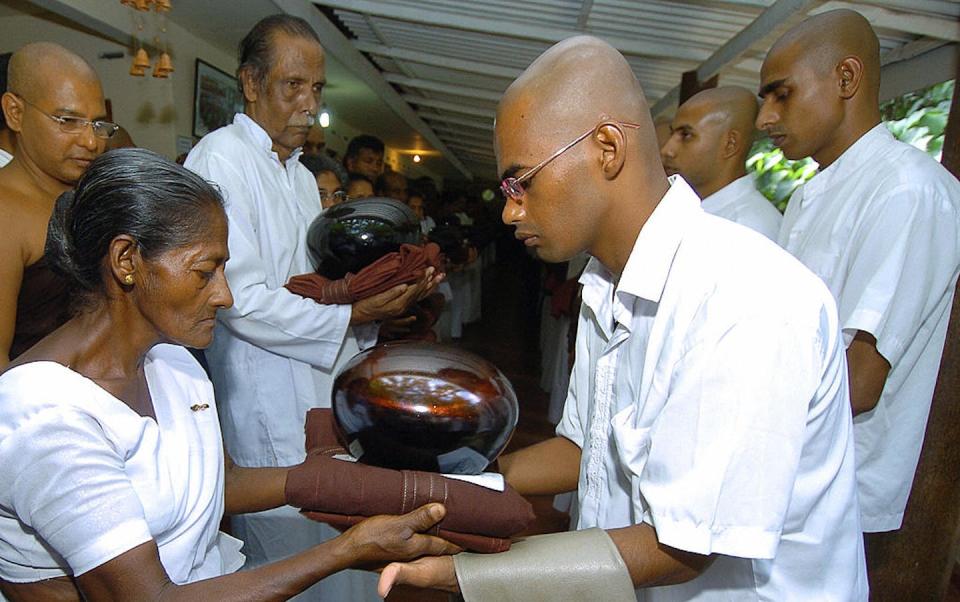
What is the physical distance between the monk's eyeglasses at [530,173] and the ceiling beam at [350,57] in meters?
4.52

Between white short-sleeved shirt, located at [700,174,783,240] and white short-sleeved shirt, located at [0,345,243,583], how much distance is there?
6.58 ft

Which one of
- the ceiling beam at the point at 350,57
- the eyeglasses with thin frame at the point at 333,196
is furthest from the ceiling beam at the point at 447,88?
the eyeglasses with thin frame at the point at 333,196

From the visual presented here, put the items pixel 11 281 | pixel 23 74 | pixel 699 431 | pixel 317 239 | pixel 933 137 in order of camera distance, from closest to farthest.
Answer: pixel 699 431 → pixel 11 281 → pixel 23 74 → pixel 317 239 → pixel 933 137

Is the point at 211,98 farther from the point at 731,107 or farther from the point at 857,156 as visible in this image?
the point at 857,156

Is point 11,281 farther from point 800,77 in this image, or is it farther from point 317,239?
point 800,77

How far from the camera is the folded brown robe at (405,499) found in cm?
102

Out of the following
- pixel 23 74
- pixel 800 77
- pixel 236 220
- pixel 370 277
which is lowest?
pixel 370 277

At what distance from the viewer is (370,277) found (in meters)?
2.00

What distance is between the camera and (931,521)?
7.15ft

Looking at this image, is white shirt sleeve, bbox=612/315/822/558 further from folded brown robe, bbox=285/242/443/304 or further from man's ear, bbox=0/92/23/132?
man's ear, bbox=0/92/23/132

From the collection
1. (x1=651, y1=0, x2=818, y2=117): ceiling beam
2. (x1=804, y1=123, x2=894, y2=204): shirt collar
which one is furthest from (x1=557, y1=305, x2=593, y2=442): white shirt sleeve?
(x1=651, y1=0, x2=818, y2=117): ceiling beam

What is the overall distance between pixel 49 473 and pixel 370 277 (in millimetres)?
1116

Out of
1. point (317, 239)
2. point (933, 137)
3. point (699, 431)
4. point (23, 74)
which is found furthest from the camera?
point (933, 137)

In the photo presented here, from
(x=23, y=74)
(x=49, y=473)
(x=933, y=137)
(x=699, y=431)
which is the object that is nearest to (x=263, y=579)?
(x=49, y=473)
